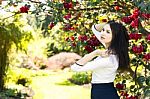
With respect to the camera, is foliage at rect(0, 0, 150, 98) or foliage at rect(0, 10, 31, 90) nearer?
foliage at rect(0, 0, 150, 98)

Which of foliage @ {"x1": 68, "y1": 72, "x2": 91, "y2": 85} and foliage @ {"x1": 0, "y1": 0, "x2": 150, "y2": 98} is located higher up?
foliage @ {"x1": 0, "y1": 0, "x2": 150, "y2": 98}

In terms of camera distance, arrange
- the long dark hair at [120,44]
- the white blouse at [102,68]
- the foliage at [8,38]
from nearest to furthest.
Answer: the white blouse at [102,68], the long dark hair at [120,44], the foliage at [8,38]

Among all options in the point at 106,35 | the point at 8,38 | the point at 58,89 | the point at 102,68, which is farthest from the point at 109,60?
the point at 58,89

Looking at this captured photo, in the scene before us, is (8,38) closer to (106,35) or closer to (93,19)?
(93,19)

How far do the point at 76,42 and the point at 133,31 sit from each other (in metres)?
0.88

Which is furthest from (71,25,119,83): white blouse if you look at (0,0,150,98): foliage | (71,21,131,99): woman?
(0,0,150,98): foliage

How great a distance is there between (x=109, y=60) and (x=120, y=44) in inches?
6.9

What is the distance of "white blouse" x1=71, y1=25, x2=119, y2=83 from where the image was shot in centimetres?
337

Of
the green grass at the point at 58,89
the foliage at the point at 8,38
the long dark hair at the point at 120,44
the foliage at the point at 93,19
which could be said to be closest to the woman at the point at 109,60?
the long dark hair at the point at 120,44

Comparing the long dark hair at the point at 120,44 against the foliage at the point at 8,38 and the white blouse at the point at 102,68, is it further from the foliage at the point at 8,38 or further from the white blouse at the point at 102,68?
the foliage at the point at 8,38

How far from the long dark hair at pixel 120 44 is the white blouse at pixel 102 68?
5 cm

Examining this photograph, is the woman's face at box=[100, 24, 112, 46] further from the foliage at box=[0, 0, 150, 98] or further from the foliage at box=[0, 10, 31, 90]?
the foliage at box=[0, 10, 31, 90]

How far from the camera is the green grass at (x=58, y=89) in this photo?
33.0 ft

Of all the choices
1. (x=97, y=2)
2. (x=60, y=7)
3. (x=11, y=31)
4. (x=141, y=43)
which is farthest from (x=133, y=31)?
(x=11, y=31)
